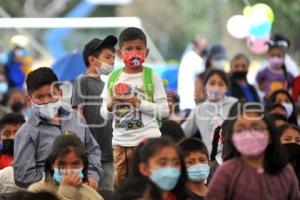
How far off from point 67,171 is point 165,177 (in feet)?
3.92

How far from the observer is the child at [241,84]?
43.7 feet

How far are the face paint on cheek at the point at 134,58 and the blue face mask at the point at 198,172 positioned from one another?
108 centimetres

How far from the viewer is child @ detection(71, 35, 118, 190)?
9.64 meters

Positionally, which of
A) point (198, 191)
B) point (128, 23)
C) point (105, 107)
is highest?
point (128, 23)

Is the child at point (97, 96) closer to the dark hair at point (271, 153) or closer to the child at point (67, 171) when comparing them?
the child at point (67, 171)

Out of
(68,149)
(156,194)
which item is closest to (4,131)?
(68,149)

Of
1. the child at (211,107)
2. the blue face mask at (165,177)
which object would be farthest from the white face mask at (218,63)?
the blue face mask at (165,177)

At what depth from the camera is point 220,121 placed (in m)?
11.1

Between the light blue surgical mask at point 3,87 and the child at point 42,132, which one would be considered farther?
the light blue surgical mask at point 3,87

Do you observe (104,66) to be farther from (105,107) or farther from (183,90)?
(183,90)

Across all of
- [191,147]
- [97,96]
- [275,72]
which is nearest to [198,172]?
[191,147]

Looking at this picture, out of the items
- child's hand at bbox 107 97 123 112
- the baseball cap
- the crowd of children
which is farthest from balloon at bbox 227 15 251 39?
child's hand at bbox 107 97 123 112

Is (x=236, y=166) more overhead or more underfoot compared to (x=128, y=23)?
more underfoot

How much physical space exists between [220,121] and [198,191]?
3.06m
